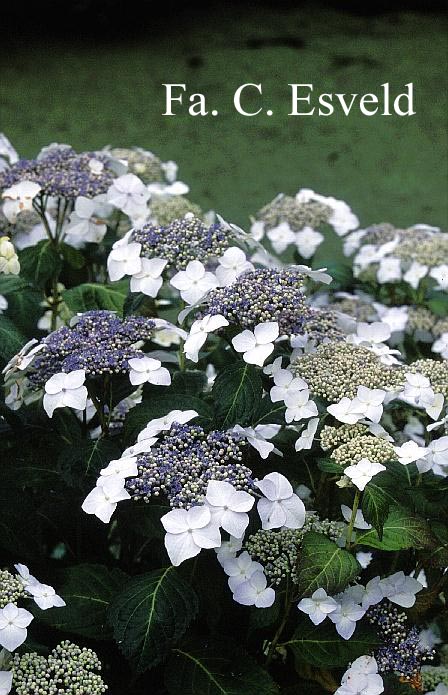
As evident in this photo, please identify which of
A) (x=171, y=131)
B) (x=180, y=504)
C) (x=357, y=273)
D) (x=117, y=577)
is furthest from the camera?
(x=171, y=131)

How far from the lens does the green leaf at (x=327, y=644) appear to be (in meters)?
1.33

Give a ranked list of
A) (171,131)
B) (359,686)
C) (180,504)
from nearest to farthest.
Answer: (180,504) → (359,686) → (171,131)

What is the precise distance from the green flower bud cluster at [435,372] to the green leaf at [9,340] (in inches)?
20.1

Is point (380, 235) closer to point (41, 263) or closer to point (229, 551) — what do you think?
point (41, 263)

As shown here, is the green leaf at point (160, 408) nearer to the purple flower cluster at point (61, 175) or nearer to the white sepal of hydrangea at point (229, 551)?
the white sepal of hydrangea at point (229, 551)

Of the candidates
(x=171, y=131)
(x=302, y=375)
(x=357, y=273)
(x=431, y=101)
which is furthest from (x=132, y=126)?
(x=302, y=375)

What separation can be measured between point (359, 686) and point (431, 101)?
11.9ft

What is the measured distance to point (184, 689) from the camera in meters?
1.33

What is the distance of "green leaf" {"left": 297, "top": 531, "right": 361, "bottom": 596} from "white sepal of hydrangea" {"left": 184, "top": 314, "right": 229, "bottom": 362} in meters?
0.26

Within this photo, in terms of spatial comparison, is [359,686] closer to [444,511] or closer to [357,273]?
[444,511]

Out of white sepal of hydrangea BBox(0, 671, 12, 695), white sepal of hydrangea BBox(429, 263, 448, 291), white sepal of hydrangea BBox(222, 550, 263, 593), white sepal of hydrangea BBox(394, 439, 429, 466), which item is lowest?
white sepal of hydrangea BBox(0, 671, 12, 695)

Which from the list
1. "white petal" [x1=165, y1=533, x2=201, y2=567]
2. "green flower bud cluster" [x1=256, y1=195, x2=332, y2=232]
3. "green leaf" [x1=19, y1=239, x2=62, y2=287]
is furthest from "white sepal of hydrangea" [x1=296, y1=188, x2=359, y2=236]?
"white petal" [x1=165, y1=533, x2=201, y2=567]

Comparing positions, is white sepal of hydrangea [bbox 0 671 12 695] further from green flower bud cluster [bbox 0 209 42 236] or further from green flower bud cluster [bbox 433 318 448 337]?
green flower bud cluster [bbox 433 318 448 337]

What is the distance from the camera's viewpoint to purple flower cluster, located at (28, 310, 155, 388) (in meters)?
1.37
